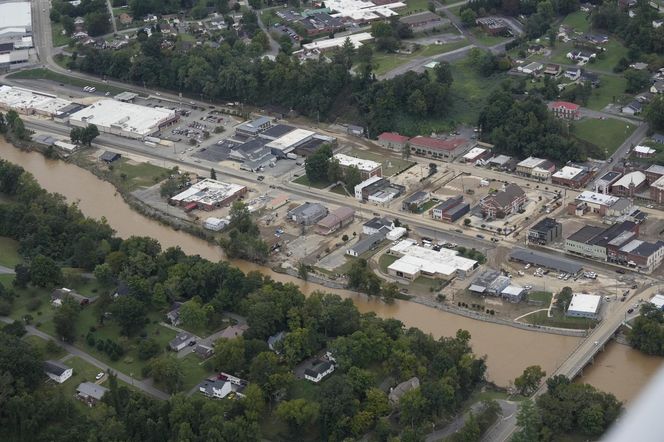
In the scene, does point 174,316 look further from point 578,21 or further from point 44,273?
point 578,21

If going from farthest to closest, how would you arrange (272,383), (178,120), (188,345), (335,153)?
(178,120)
(335,153)
(188,345)
(272,383)

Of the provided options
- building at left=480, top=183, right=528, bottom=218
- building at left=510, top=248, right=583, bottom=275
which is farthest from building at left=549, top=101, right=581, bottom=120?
building at left=510, top=248, right=583, bottom=275

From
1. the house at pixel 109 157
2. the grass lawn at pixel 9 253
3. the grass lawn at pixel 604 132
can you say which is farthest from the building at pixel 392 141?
the grass lawn at pixel 9 253

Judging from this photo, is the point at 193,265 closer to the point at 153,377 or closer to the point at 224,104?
the point at 153,377

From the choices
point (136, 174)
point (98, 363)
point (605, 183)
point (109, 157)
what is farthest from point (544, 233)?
point (109, 157)

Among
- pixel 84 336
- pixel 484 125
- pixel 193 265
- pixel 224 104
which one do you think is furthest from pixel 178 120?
pixel 84 336
